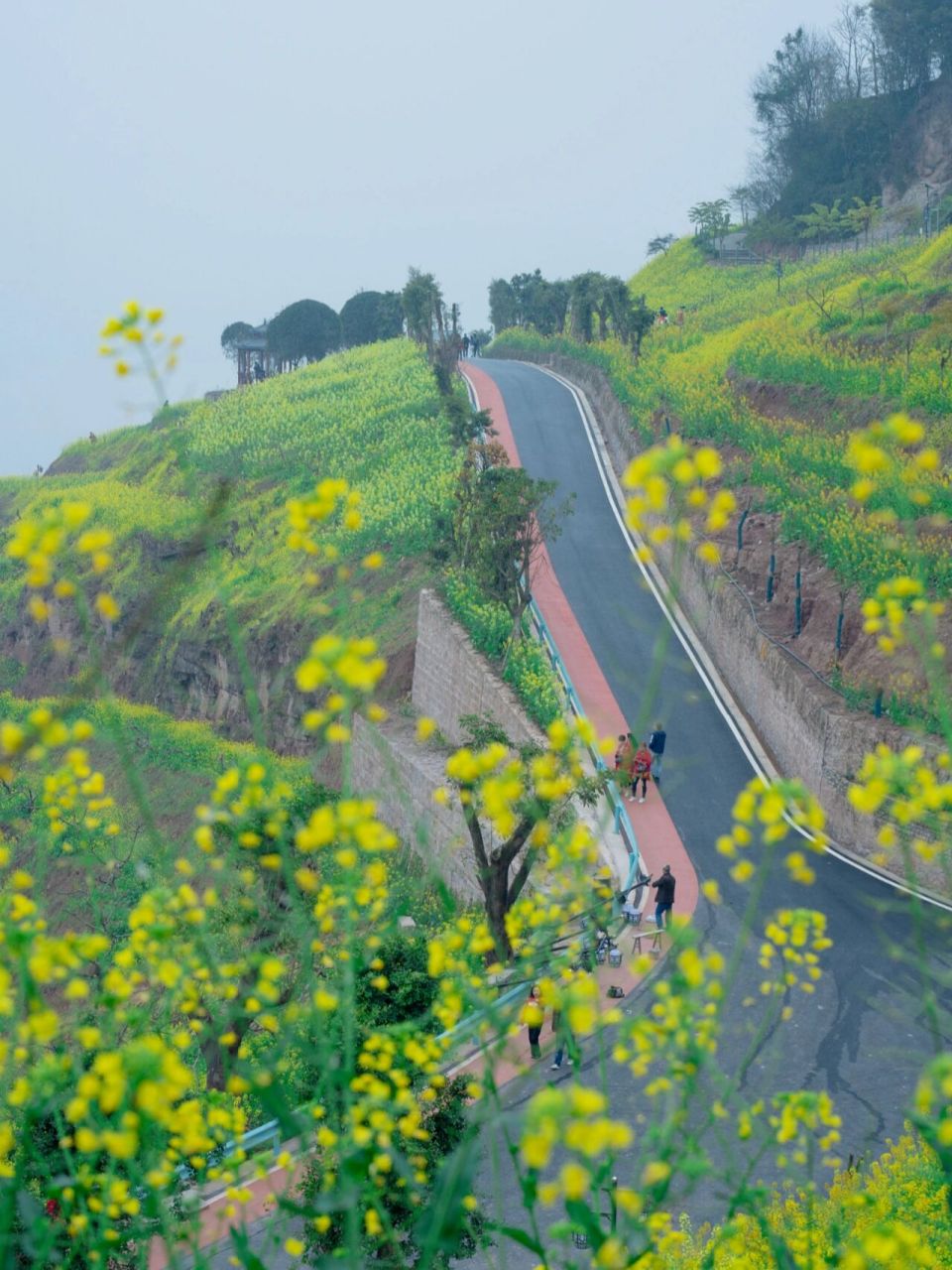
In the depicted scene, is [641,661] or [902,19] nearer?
[641,661]

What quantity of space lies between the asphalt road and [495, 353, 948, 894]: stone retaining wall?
53 cm

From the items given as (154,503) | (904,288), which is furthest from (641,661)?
(154,503)

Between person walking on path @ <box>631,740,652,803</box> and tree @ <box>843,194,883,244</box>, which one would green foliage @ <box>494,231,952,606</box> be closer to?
person walking on path @ <box>631,740,652,803</box>

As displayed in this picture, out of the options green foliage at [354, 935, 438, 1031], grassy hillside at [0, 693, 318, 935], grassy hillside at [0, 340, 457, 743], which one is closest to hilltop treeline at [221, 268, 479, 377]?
grassy hillside at [0, 340, 457, 743]

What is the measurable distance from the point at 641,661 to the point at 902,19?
46.0 m

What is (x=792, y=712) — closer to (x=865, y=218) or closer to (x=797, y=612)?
(x=797, y=612)

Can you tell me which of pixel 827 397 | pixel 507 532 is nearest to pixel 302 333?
pixel 827 397

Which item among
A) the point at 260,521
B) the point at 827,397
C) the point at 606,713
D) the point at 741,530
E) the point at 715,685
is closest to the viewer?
the point at 606,713

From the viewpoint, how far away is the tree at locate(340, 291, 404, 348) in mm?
71688

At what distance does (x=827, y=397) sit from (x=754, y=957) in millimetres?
15389

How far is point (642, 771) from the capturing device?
18.7 m

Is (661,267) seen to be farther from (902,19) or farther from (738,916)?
(738,916)

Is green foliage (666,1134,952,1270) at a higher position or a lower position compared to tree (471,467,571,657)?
lower

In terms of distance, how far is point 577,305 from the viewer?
167 feet
